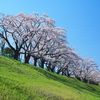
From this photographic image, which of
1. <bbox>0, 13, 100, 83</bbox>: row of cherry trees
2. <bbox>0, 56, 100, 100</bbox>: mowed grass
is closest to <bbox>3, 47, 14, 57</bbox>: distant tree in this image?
<bbox>0, 13, 100, 83</bbox>: row of cherry trees

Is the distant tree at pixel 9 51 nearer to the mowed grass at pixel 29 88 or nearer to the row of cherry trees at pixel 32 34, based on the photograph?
the row of cherry trees at pixel 32 34

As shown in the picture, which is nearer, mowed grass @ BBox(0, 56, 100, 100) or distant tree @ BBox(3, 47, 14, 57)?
mowed grass @ BBox(0, 56, 100, 100)

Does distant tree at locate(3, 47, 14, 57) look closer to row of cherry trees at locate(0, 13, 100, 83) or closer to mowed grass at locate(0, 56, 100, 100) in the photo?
row of cherry trees at locate(0, 13, 100, 83)

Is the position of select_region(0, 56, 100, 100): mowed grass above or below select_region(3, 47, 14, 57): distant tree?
below

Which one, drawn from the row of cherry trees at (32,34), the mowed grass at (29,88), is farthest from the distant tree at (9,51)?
the mowed grass at (29,88)

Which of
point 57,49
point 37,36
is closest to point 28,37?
point 37,36

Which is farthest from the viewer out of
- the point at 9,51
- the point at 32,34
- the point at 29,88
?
the point at 9,51

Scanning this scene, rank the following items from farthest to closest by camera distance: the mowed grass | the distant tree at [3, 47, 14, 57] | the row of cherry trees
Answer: the distant tree at [3, 47, 14, 57], the row of cherry trees, the mowed grass

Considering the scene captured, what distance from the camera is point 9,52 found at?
145 ft

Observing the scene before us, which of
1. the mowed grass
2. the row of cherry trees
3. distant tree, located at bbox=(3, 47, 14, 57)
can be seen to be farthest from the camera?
distant tree, located at bbox=(3, 47, 14, 57)

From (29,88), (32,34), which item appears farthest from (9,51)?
(29,88)

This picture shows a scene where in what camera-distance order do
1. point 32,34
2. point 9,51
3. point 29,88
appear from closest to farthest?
point 29,88 → point 32,34 → point 9,51

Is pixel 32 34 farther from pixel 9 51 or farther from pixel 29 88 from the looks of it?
pixel 29 88

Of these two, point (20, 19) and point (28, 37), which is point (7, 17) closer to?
point (20, 19)
